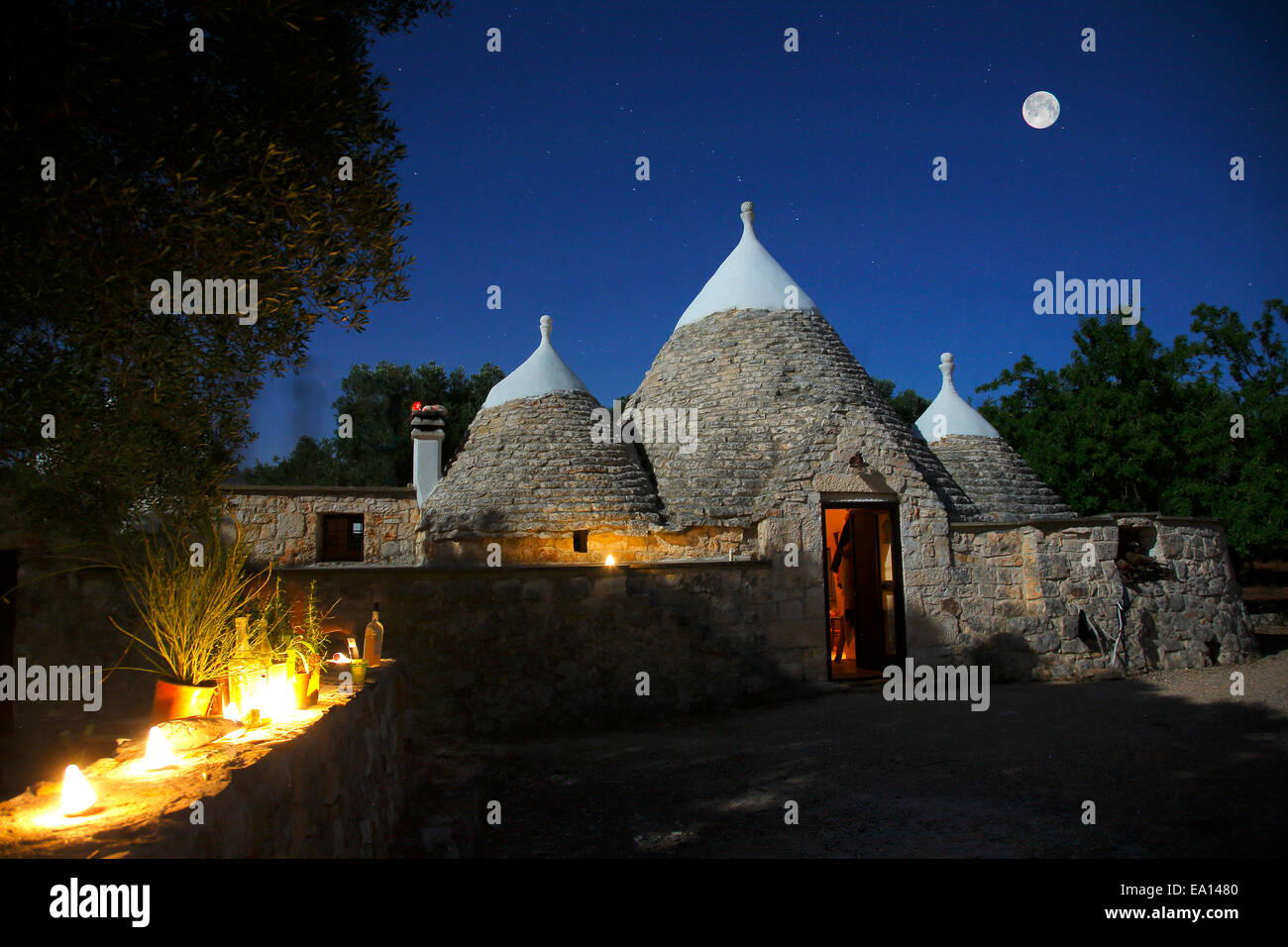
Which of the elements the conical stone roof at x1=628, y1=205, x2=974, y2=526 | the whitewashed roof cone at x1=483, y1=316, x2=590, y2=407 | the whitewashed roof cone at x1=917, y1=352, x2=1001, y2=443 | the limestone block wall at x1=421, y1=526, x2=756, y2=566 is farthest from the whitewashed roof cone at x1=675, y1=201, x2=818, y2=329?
the limestone block wall at x1=421, y1=526, x2=756, y2=566

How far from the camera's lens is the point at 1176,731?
6.39 m

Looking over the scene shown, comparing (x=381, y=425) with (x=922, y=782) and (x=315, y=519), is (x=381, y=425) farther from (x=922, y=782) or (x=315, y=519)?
(x=922, y=782)

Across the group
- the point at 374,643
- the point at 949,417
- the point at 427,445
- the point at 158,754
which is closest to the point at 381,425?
the point at 427,445

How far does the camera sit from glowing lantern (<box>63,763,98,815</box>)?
220cm

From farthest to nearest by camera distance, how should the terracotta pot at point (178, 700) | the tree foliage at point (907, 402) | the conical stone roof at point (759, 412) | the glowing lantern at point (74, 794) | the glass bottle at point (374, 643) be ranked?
1. the tree foliage at point (907, 402)
2. the conical stone roof at point (759, 412)
3. the glass bottle at point (374, 643)
4. the terracotta pot at point (178, 700)
5. the glowing lantern at point (74, 794)

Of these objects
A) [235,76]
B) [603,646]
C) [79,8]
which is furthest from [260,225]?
[603,646]

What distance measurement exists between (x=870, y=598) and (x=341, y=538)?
1017 centimetres

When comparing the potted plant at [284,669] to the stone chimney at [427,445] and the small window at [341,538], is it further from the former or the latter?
the stone chimney at [427,445]

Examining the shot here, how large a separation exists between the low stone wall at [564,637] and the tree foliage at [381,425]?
20040 mm

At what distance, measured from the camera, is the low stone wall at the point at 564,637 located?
7.64 metres

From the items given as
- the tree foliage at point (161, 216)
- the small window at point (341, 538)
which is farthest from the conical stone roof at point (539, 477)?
the tree foliage at point (161, 216)

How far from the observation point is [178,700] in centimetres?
336

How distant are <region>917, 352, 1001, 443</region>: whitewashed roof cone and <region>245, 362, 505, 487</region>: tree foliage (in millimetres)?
17071
